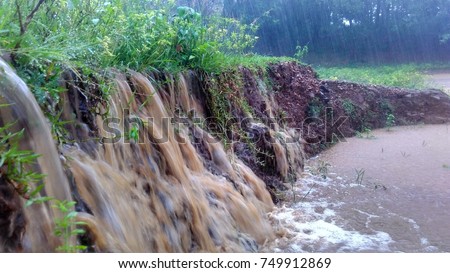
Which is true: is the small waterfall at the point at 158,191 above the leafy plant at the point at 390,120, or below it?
above

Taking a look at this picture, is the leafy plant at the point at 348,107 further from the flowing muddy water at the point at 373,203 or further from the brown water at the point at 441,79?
the brown water at the point at 441,79

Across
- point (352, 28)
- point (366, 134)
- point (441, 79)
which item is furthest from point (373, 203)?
point (352, 28)

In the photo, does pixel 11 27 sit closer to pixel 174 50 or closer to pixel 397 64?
pixel 174 50

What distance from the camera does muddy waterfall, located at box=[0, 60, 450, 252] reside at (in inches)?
96.3

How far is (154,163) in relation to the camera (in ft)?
12.5

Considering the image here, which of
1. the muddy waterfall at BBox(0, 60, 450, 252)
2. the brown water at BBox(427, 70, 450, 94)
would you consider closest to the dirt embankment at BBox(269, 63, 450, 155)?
the brown water at BBox(427, 70, 450, 94)

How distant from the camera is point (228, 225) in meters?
4.10

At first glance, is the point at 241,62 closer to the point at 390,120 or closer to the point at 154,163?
the point at 154,163

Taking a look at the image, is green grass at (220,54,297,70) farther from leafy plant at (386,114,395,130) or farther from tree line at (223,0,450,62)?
tree line at (223,0,450,62)
